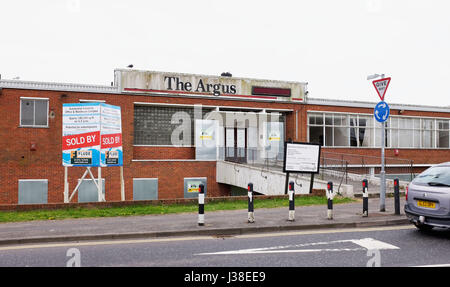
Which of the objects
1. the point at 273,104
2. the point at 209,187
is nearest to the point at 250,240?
Result: the point at 209,187

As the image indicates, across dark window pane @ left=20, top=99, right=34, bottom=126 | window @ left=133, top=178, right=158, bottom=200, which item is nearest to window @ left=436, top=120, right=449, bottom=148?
window @ left=133, top=178, right=158, bottom=200

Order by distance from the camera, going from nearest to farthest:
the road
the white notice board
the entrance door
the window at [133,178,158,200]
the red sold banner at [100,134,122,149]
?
the road → the white notice board → the red sold banner at [100,134,122,149] → the window at [133,178,158,200] → the entrance door

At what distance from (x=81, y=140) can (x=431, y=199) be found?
12686 mm

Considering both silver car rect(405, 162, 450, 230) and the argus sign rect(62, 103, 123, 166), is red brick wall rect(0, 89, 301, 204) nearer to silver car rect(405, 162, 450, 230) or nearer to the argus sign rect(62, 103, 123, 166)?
the argus sign rect(62, 103, 123, 166)

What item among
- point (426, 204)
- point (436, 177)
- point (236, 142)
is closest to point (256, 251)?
point (426, 204)

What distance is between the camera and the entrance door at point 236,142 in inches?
1066

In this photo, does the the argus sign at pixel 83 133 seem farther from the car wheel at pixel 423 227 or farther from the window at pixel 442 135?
the window at pixel 442 135

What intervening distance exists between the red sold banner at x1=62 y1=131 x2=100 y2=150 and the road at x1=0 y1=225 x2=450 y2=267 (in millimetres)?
8261

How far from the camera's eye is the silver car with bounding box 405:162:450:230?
8.09 m

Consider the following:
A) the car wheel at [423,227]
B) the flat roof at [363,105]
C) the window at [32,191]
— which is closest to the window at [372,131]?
the flat roof at [363,105]
